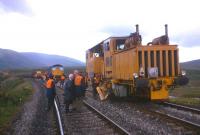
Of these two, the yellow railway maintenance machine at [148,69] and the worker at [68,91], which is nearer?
the worker at [68,91]

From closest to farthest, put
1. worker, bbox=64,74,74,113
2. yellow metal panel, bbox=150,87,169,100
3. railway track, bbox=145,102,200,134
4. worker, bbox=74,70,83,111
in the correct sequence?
railway track, bbox=145,102,200,134 → worker, bbox=64,74,74,113 → worker, bbox=74,70,83,111 → yellow metal panel, bbox=150,87,169,100

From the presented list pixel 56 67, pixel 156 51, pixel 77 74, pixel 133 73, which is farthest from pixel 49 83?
pixel 56 67

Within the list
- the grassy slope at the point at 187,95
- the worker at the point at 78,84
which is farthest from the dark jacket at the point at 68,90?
the grassy slope at the point at 187,95

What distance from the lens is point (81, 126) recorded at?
43.6 ft

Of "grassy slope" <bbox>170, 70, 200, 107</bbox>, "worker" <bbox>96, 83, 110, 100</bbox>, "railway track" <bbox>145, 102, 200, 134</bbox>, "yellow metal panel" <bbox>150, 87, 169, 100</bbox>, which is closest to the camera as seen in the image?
"railway track" <bbox>145, 102, 200, 134</bbox>

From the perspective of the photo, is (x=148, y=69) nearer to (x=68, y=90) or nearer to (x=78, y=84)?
(x=78, y=84)

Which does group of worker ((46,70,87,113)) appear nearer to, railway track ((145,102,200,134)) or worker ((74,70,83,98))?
worker ((74,70,83,98))

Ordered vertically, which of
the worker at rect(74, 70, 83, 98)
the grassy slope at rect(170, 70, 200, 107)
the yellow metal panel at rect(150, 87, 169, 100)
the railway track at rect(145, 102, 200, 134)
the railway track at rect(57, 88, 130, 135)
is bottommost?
the railway track at rect(57, 88, 130, 135)

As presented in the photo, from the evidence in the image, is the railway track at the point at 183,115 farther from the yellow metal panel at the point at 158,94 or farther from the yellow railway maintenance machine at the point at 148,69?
the yellow railway maintenance machine at the point at 148,69

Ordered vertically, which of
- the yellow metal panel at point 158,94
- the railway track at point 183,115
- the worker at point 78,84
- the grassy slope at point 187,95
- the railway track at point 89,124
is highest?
the worker at point 78,84

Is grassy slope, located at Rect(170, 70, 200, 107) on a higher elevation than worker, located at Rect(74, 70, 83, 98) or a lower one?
lower

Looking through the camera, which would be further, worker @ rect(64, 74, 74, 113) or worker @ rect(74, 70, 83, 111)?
worker @ rect(74, 70, 83, 111)

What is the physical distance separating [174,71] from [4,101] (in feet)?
32.2

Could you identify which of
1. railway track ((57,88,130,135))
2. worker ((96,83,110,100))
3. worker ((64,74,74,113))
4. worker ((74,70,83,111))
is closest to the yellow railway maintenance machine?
worker ((96,83,110,100))
